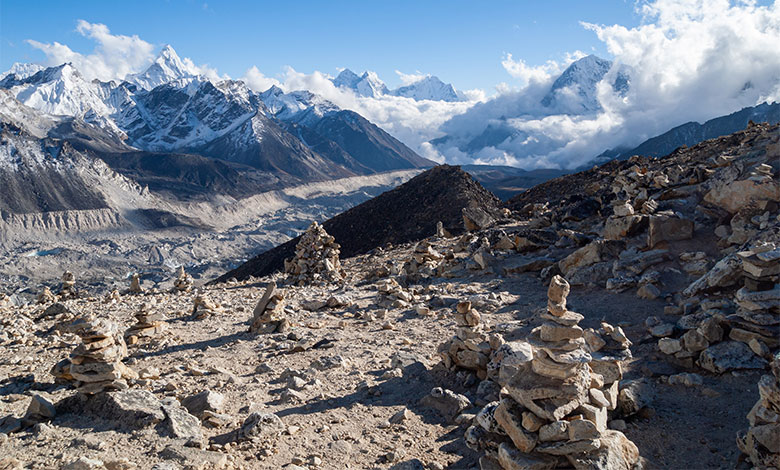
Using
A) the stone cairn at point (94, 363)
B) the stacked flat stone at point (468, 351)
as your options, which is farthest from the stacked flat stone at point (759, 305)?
the stone cairn at point (94, 363)

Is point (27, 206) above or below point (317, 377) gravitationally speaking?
above

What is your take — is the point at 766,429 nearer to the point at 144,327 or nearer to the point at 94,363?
the point at 94,363

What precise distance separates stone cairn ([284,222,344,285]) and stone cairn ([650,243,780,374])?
12.4m

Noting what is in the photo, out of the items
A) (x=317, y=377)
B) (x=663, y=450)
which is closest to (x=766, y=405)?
(x=663, y=450)

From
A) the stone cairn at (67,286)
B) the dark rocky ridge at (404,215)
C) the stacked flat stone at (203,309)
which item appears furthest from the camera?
the dark rocky ridge at (404,215)

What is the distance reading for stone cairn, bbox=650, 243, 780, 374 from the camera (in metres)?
6.89

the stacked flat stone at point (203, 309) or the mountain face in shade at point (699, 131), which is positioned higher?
the mountain face in shade at point (699, 131)

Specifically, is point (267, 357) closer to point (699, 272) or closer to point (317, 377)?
point (317, 377)

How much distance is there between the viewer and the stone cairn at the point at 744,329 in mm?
6887

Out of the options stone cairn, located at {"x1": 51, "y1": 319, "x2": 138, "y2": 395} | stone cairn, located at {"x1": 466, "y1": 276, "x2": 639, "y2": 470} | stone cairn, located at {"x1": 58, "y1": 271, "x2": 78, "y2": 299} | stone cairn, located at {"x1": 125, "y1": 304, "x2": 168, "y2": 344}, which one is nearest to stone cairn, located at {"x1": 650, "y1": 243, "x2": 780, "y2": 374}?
stone cairn, located at {"x1": 466, "y1": 276, "x2": 639, "y2": 470}

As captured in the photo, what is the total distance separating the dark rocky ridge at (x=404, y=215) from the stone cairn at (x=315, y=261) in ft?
39.2

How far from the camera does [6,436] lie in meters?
5.60

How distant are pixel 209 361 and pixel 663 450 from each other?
286 inches

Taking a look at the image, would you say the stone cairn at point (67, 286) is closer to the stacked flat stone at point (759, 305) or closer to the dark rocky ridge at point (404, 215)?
the dark rocky ridge at point (404, 215)
